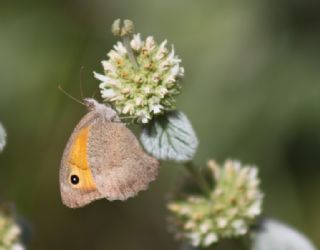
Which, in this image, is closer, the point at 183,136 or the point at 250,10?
the point at 183,136

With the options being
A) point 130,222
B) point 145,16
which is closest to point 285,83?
point 145,16

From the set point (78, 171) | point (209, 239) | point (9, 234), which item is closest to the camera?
point (78, 171)

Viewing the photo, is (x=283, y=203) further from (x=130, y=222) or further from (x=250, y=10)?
(x=250, y=10)

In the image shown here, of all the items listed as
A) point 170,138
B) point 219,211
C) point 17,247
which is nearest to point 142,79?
point 170,138

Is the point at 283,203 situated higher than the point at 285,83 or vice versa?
the point at 285,83

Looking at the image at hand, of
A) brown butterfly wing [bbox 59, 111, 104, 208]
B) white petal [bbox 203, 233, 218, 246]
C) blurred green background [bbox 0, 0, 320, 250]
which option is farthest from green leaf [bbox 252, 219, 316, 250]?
blurred green background [bbox 0, 0, 320, 250]

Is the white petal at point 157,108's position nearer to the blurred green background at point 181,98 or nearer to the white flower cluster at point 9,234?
the white flower cluster at point 9,234

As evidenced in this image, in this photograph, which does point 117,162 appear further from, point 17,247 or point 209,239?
point 17,247
